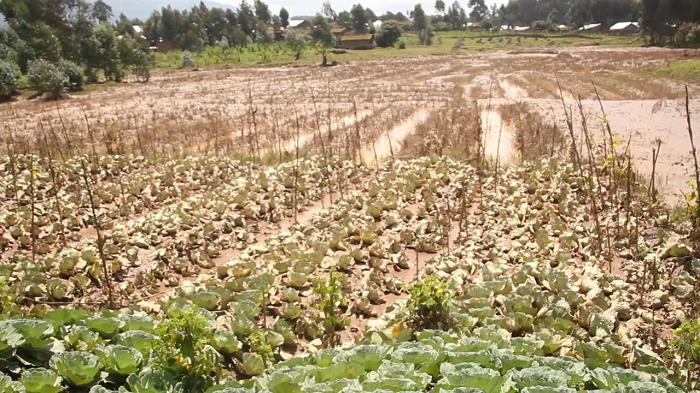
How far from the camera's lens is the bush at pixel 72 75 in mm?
27781

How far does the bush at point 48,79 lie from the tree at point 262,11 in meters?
80.0

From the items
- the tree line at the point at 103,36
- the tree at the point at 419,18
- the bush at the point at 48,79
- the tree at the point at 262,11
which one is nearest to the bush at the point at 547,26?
the tree line at the point at 103,36

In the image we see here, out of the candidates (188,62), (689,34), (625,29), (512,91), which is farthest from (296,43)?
(625,29)

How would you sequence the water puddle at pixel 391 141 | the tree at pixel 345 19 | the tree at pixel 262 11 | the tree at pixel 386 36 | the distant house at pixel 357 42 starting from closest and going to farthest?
the water puddle at pixel 391 141
the distant house at pixel 357 42
the tree at pixel 386 36
the tree at pixel 345 19
the tree at pixel 262 11

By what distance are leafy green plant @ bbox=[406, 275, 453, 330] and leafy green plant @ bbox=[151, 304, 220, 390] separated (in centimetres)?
153

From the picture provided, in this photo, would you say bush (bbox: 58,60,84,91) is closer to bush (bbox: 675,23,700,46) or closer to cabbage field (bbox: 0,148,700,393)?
cabbage field (bbox: 0,148,700,393)

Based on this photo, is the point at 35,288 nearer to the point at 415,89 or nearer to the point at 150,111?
the point at 150,111

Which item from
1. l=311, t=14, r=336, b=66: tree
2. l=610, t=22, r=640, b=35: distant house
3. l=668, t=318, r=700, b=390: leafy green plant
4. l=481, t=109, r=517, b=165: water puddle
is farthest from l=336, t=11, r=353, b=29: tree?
Answer: l=668, t=318, r=700, b=390: leafy green plant

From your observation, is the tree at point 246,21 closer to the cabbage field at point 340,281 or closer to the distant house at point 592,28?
the distant house at point 592,28

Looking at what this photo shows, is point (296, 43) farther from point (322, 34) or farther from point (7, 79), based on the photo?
point (7, 79)

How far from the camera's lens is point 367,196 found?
777 cm

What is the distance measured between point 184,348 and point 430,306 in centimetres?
174

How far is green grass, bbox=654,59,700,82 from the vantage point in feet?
72.4

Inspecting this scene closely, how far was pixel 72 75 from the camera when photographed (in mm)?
28125
